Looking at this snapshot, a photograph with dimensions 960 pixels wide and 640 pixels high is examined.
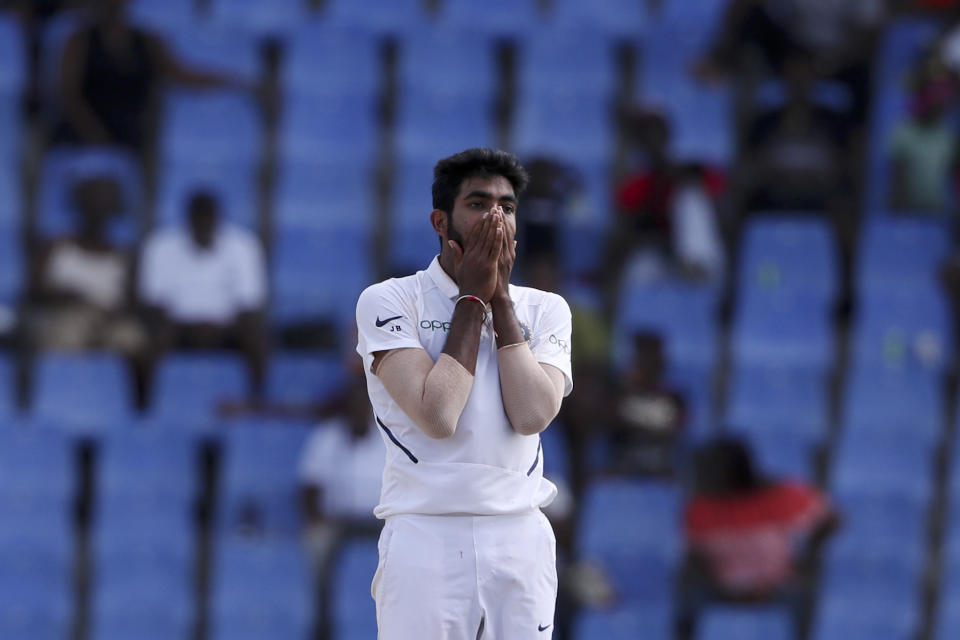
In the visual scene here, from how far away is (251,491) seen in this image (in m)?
8.85

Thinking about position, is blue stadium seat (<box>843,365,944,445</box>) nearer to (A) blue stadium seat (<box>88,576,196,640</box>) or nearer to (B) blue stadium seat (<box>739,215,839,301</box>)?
(B) blue stadium seat (<box>739,215,839,301</box>)

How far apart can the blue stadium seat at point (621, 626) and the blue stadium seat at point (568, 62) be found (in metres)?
4.26

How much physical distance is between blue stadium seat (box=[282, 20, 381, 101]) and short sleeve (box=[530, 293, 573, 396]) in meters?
7.02

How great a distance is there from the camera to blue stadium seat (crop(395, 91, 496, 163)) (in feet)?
35.5

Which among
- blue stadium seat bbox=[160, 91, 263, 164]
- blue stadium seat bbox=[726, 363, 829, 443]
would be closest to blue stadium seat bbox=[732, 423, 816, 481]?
blue stadium seat bbox=[726, 363, 829, 443]

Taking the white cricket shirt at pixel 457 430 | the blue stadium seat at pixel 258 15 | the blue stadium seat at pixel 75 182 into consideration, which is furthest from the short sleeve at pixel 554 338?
the blue stadium seat at pixel 258 15

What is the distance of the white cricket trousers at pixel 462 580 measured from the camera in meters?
3.98

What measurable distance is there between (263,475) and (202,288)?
1.43m

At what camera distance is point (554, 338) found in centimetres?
427

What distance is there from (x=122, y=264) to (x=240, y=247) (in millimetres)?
757

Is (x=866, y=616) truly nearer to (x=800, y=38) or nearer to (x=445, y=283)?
(x=800, y=38)

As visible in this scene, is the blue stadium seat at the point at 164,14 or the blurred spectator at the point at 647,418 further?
the blue stadium seat at the point at 164,14

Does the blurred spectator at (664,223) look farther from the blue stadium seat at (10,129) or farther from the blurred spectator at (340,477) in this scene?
the blue stadium seat at (10,129)

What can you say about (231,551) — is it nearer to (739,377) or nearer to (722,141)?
(739,377)
